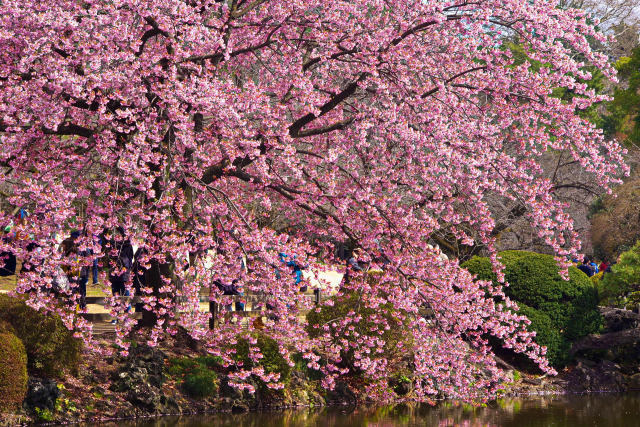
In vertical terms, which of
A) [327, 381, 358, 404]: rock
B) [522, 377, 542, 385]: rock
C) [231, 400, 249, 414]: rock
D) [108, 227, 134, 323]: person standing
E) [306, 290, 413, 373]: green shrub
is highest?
[108, 227, 134, 323]: person standing

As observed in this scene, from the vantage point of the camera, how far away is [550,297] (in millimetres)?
18266

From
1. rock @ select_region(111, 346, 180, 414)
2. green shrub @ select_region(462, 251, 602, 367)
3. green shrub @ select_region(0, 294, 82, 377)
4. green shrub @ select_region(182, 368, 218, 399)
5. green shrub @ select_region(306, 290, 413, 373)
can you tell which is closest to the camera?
green shrub @ select_region(0, 294, 82, 377)

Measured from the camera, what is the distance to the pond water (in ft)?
41.4

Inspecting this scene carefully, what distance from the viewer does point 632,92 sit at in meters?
36.0

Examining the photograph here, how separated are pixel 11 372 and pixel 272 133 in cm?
500

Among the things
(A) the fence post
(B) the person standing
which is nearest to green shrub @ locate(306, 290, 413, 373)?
(A) the fence post

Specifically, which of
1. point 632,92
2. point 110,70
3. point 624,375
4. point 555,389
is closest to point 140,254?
point 110,70

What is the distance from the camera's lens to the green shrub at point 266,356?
13.9 m

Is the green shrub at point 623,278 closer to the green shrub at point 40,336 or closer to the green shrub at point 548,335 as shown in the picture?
the green shrub at point 548,335

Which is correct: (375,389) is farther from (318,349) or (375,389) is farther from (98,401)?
(98,401)

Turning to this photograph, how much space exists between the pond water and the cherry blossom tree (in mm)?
937

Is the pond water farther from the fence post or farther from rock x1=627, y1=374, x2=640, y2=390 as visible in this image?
the fence post

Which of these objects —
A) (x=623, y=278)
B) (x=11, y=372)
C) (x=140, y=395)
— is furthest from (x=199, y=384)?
(x=623, y=278)

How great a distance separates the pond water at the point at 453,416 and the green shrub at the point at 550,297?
5.81ft
